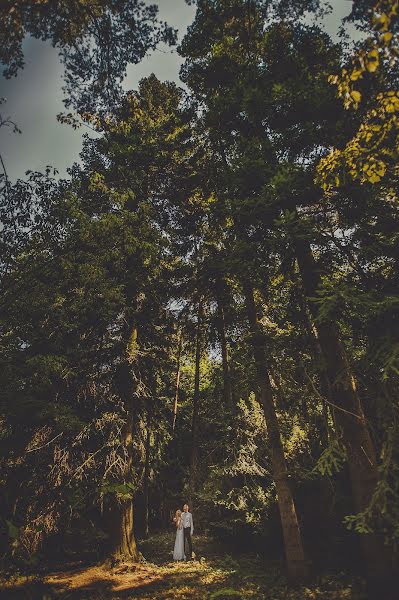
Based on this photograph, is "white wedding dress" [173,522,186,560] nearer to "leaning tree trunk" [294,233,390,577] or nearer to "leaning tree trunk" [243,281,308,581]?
"leaning tree trunk" [243,281,308,581]

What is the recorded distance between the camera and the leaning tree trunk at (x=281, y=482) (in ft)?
26.5

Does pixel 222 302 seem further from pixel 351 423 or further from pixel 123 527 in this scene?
pixel 123 527

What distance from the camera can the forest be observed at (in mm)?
5387

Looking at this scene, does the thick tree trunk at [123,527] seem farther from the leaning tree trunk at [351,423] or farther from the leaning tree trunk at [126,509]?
the leaning tree trunk at [351,423]

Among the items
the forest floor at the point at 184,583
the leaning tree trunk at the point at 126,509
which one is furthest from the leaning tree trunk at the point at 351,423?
the leaning tree trunk at the point at 126,509

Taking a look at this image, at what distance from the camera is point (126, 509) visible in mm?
10445

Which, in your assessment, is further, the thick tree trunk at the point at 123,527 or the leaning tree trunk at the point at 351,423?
the thick tree trunk at the point at 123,527

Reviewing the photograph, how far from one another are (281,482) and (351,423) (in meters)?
3.07

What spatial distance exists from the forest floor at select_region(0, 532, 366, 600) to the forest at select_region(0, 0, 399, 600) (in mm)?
88

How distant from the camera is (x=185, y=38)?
946 cm

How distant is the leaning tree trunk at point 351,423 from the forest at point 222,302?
0.13 feet

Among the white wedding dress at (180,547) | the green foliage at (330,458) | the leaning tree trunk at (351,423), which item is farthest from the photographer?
the white wedding dress at (180,547)

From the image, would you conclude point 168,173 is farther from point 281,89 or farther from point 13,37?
point 13,37

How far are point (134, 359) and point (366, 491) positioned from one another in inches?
279
